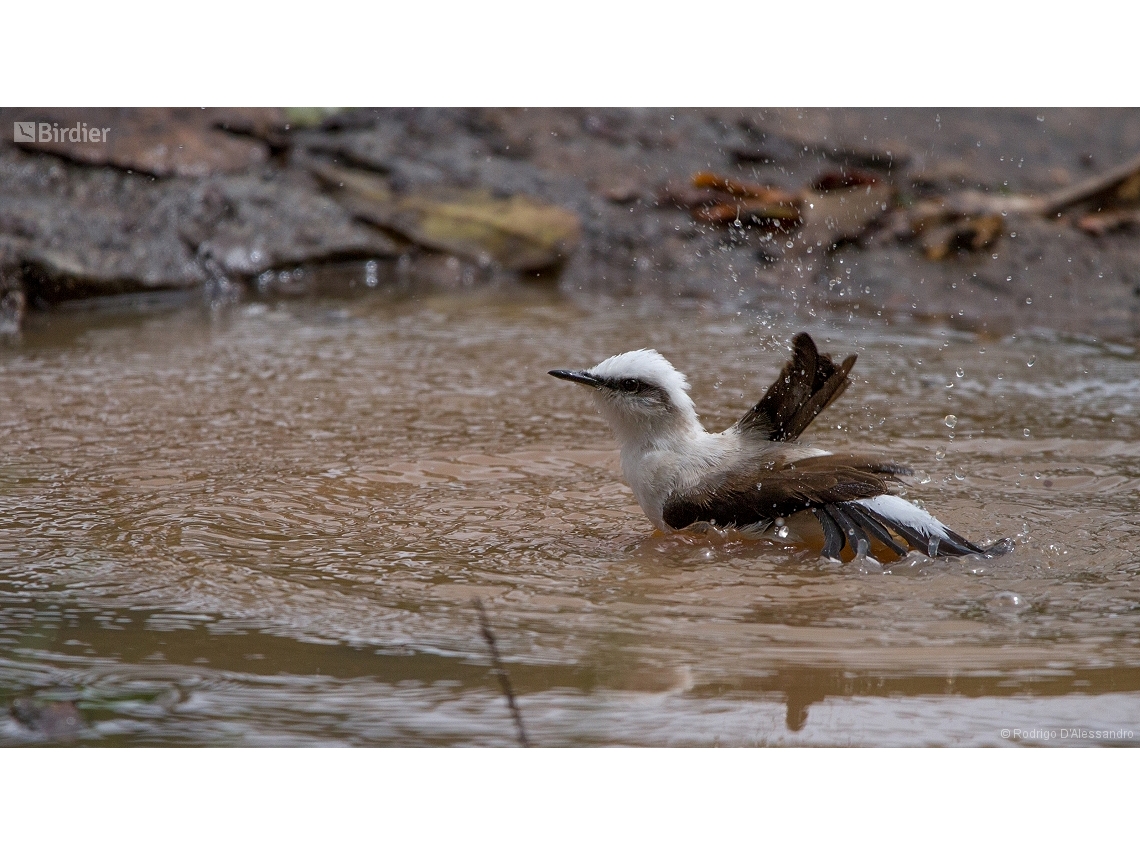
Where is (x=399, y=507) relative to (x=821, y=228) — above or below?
below

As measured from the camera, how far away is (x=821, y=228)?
826 cm

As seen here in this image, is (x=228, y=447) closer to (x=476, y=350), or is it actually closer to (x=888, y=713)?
(x=476, y=350)

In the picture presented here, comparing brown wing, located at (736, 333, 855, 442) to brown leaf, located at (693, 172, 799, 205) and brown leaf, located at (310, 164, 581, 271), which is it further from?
brown leaf, located at (310, 164, 581, 271)

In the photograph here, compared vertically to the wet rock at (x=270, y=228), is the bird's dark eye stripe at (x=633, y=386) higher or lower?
lower

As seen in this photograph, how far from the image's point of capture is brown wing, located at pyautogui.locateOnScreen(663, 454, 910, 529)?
3.96 metres

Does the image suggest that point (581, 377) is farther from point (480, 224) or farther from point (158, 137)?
point (158, 137)

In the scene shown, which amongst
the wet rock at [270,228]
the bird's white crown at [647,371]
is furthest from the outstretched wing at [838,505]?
the wet rock at [270,228]

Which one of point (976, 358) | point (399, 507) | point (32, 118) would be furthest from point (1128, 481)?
point (32, 118)

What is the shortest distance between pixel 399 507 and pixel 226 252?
4364 millimetres

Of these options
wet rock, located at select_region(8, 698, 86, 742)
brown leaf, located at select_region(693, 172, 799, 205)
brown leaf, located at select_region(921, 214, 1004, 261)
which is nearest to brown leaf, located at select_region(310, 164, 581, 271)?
brown leaf, located at select_region(693, 172, 799, 205)

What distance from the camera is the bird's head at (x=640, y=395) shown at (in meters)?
4.31
